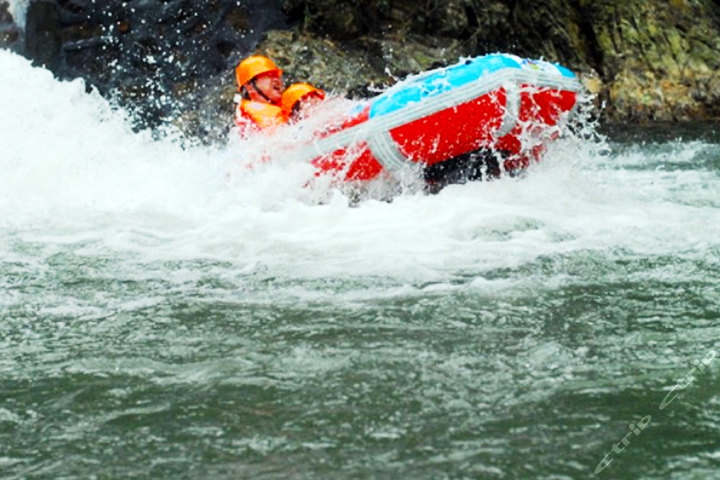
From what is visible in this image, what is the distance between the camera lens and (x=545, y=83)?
5.88 metres

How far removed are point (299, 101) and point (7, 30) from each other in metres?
5.91

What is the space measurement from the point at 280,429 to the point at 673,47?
10181 millimetres

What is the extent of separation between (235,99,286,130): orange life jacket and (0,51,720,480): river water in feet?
0.64

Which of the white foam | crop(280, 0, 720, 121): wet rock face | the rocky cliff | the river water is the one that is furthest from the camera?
crop(280, 0, 720, 121): wet rock face

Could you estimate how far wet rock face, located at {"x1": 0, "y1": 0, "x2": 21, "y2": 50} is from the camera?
1068cm

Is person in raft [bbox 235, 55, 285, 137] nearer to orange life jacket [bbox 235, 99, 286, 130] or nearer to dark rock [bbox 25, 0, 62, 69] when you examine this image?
orange life jacket [bbox 235, 99, 286, 130]

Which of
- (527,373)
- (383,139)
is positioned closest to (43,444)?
(527,373)

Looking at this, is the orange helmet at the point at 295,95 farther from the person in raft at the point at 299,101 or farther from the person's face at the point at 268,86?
the person's face at the point at 268,86

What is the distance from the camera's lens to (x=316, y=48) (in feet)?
33.8

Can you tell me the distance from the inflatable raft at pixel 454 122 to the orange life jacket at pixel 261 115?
326mm

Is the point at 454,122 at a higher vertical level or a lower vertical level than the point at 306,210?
higher

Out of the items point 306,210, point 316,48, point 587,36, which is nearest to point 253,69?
point 306,210

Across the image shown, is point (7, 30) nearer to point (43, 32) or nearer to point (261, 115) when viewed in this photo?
point (43, 32)

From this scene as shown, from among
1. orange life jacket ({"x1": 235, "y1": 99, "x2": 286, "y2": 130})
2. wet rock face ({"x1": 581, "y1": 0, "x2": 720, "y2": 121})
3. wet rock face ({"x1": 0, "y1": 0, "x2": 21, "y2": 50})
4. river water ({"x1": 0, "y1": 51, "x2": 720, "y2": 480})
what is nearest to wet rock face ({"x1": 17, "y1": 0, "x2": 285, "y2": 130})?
wet rock face ({"x1": 0, "y1": 0, "x2": 21, "y2": 50})
